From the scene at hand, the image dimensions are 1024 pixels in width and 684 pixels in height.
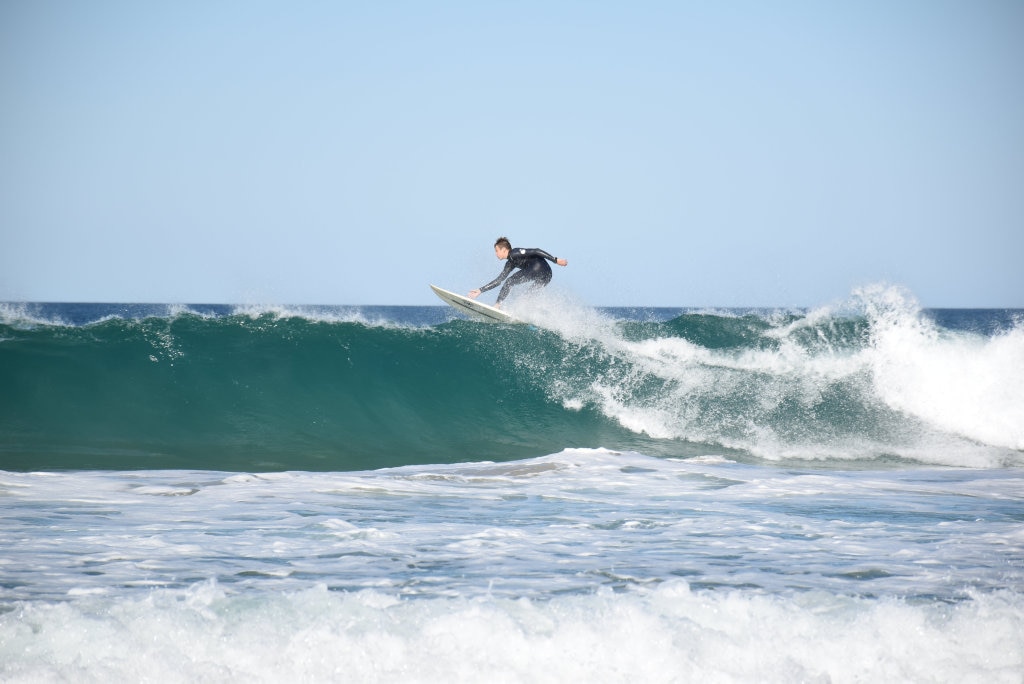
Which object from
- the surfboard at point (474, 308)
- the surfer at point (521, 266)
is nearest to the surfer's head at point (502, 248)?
the surfer at point (521, 266)

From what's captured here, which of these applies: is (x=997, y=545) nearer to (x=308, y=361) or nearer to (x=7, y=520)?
(x=7, y=520)

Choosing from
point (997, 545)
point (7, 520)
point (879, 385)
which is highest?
point (879, 385)

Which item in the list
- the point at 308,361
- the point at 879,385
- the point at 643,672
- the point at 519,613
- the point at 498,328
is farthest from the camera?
the point at 498,328

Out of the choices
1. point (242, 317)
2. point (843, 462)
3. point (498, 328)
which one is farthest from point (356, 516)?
point (242, 317)

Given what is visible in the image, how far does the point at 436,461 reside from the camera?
31.8ft

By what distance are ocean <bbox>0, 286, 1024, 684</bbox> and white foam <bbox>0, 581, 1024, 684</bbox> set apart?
0.01 meters

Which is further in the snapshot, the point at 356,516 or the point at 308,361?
the point at 308,361

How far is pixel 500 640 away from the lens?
3799 millimetres

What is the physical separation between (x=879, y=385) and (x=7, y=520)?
11263 millimetres

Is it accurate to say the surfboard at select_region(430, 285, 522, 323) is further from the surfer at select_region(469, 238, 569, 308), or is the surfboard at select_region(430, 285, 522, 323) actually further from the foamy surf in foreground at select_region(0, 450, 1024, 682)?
the foamy surf in foreground at select_region(0, 450, 1024, 682)

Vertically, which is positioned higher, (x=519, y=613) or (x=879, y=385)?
(x=879, y=385)

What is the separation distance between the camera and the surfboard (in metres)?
14.3

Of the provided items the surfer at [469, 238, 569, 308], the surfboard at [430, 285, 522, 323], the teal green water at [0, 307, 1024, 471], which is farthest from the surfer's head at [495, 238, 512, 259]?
the teal green water at [0, 307, 1024, 471]

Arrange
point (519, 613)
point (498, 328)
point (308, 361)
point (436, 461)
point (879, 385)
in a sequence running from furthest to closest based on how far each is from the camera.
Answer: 1. point (498, 328)
2. point (308, 361)
3. point (879, 385)
4. point (436, 461)
5. point (519, 613)
